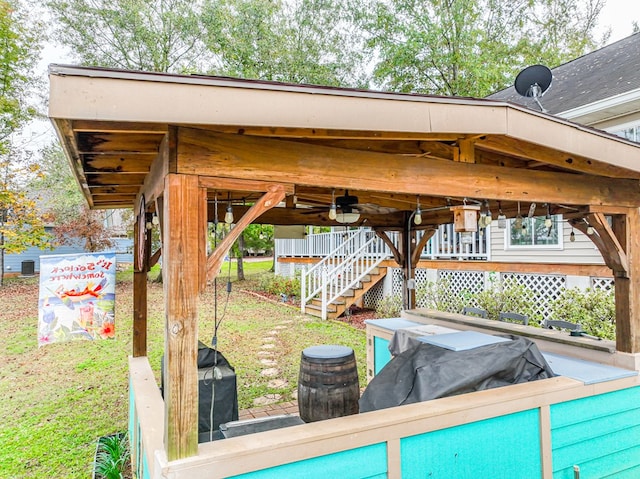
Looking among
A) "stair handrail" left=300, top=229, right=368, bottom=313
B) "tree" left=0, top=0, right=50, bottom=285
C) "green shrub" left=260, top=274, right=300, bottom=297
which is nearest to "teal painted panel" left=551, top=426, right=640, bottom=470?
"stair handrail" left=300, top=229, right=368, bottom=313

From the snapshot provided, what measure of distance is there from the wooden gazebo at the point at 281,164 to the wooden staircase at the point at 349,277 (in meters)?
7.43

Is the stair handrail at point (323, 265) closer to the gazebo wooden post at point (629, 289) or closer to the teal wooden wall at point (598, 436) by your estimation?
the gazebo wooden post at point (629, 289)

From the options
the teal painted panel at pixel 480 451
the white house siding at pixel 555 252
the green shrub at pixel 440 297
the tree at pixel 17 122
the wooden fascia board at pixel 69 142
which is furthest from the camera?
the tree at pixel 17 122

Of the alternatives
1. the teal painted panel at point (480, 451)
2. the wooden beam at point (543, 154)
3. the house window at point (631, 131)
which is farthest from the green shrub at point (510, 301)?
the teal painted panel at point (480, 451)

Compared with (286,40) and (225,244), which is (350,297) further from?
(286,40)

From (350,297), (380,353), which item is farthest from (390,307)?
(380,353)

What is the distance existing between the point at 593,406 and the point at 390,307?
6967 mm

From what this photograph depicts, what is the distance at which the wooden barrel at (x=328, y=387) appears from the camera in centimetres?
311

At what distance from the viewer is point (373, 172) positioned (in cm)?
235

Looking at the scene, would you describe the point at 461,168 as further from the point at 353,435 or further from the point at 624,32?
the point at 624,32

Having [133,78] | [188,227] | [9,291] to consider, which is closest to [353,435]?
[188,227]

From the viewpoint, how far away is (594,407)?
9.78 ft

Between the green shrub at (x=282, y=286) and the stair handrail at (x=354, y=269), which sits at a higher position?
the stair handrail at (x=354, y=269)

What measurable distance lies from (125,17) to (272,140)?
1578 centimetres
